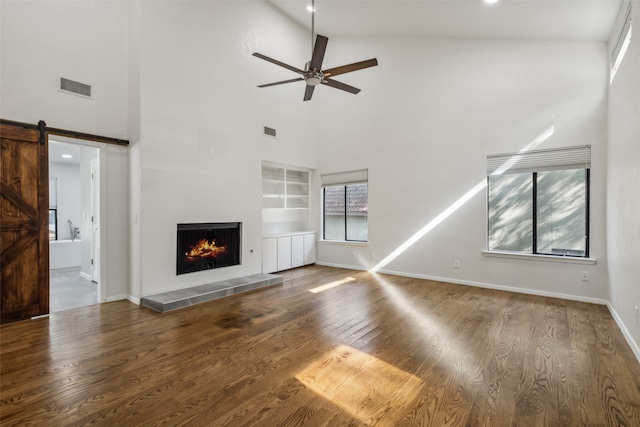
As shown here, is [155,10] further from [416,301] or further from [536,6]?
[416,301]

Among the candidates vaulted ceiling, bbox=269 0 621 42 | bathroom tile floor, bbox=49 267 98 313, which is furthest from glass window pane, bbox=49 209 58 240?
vaulted ceiling, bbox=269 0 621 42

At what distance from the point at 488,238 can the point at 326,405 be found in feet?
14.4

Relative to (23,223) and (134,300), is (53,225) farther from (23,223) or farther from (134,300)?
(134,300)

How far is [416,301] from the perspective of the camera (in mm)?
4426

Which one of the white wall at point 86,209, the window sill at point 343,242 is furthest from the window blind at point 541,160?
the white wall at point 86,209

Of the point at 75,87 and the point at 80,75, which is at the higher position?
the point at 80,75

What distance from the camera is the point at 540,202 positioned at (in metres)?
4.79

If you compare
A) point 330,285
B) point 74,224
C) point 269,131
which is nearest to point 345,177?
point 269,131

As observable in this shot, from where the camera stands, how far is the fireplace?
4.73m

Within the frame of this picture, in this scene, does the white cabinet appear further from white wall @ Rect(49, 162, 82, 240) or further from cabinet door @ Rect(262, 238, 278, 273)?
white wall @ Rect(49, 162, 82, 240)

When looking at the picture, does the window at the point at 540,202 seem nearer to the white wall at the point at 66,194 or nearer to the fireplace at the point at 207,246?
the fireplace at the point at 207,246

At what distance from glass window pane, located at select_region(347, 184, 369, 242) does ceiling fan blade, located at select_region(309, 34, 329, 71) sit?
3512mm

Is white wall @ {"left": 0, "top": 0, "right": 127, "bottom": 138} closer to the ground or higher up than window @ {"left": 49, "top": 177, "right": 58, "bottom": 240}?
higher up

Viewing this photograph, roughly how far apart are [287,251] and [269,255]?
51 cm
